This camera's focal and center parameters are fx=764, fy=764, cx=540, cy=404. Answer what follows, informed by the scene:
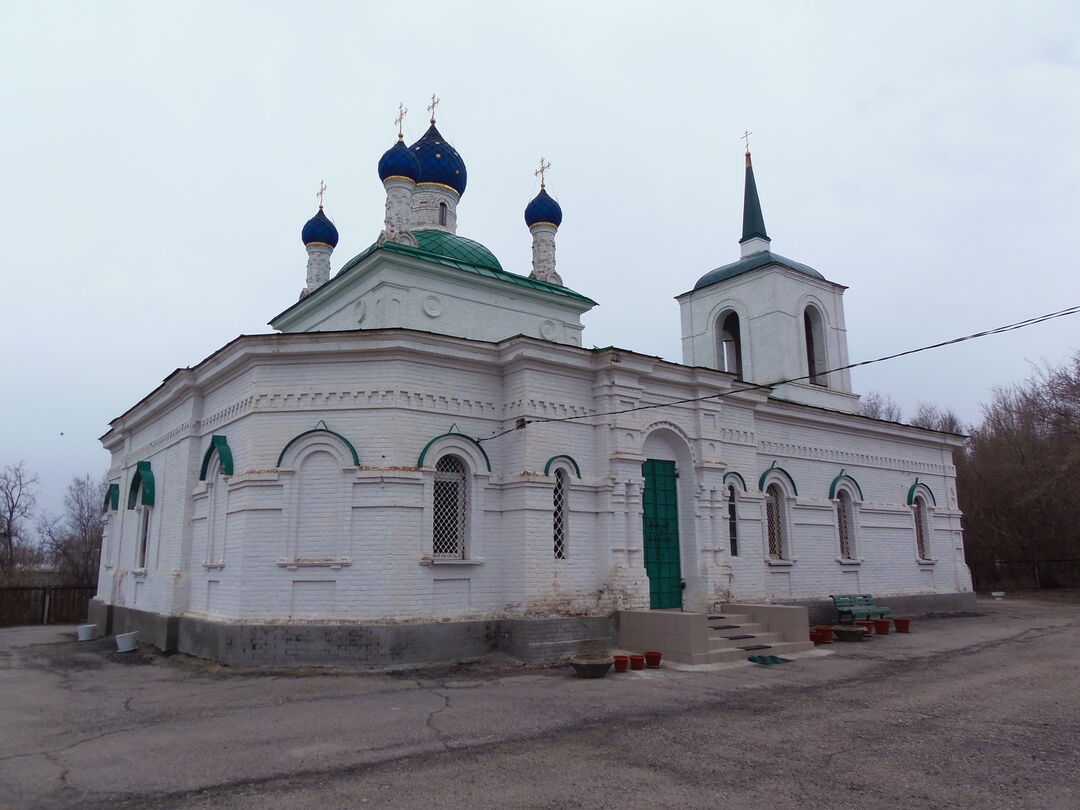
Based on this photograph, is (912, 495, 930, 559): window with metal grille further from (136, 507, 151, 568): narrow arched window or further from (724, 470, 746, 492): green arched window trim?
(136, 507, 151, 568): narrow arched window

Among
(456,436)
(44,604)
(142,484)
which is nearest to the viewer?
(456,436)

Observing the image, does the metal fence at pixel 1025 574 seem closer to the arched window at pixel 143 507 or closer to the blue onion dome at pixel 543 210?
the blue onion dome at pixel 543 210

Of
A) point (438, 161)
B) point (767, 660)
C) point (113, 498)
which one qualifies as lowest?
point (767, 660)

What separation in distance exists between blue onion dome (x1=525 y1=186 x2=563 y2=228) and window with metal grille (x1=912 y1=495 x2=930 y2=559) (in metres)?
11.4

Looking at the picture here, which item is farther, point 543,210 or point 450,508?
point 543,210

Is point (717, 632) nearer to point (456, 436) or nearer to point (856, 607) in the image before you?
point (856, 607)

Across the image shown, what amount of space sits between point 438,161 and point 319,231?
3543 mm

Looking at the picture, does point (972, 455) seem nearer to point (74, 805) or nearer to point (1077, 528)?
point (1077, 528)

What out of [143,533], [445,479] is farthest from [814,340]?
[143,533]

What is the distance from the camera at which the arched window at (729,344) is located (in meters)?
19.9

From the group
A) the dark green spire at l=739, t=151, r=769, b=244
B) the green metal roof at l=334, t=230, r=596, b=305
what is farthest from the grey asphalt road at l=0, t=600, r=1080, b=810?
the dark green spire at l=739, t=151, r=769, b=244

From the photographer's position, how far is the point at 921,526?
19.4 m

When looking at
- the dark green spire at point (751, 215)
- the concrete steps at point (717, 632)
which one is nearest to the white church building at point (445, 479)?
the concrete steps at point (717, 632)

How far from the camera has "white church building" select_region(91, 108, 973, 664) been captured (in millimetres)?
10758
